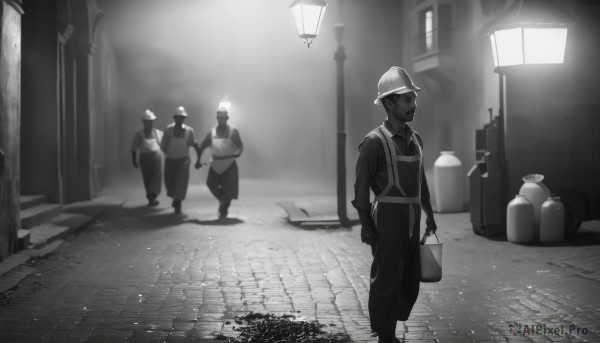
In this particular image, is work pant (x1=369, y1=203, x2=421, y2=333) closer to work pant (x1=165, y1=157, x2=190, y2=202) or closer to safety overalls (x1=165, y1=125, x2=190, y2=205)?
work pant (x1=165, y1=157, x2=190, y2=202)

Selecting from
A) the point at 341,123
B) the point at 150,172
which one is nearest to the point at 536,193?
the point at 341,123

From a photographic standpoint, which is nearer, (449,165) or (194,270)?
(194,270)

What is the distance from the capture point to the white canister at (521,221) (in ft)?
35.8

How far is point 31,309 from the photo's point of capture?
6.75 meters

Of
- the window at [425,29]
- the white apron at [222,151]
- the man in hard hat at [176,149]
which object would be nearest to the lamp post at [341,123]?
the white apron at [222,151]

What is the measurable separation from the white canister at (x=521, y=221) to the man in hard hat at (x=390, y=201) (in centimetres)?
585

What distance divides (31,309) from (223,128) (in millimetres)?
8672

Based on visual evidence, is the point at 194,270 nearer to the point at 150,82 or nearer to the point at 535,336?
the point at 535,336

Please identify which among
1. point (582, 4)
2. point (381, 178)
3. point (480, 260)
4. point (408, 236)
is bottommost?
point (480, 260)

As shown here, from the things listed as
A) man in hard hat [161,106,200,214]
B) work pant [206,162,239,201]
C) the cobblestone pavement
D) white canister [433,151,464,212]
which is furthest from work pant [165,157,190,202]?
white canister [433,151,464,212]

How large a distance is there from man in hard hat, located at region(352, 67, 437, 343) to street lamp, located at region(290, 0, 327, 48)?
291 inches

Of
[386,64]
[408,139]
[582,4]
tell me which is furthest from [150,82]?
[408,139]

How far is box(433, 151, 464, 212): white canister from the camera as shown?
50.5 feet

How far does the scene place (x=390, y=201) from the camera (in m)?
5.32
